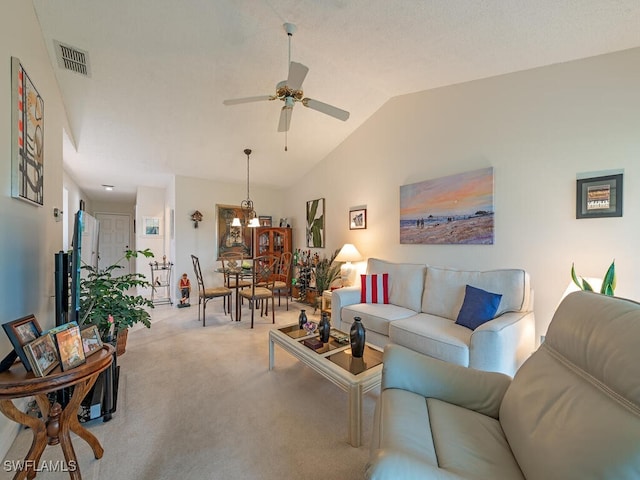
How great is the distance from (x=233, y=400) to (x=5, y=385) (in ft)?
4.30

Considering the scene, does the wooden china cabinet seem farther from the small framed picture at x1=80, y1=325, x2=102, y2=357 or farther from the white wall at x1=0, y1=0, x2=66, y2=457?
the small framed picture at x1=80, y1=325, x2=102, y2=357

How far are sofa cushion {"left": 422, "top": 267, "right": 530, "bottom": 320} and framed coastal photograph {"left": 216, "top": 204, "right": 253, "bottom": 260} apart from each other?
4.04 m

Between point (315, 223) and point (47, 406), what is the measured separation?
437 centimetres

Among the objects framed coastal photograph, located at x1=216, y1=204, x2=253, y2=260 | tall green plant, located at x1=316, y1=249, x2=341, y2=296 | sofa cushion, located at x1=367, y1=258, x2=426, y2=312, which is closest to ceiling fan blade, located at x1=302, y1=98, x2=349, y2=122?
sofa cushion, located at x1=367, y1=258, x2=426, y2=312

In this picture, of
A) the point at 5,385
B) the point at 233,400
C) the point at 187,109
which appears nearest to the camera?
the point at 5,385

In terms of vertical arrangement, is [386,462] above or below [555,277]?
below

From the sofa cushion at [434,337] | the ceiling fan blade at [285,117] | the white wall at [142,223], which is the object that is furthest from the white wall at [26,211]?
the white wall at [142,223]

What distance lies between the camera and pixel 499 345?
2012mm

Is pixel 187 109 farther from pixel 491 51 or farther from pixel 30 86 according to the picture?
pixel 491 51

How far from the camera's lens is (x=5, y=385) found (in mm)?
1147

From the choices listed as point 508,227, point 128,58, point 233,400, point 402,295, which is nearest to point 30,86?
point 128,58

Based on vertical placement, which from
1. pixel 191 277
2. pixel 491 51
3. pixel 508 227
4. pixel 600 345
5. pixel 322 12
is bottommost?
pixel 191 277

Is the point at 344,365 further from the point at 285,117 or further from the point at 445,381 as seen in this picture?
the point at 285,117

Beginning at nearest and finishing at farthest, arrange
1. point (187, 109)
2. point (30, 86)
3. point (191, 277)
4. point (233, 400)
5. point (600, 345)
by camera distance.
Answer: point (600, 345) → point (30, 86) → point (233, 400) → point (187, 109) → point (191, 277)
